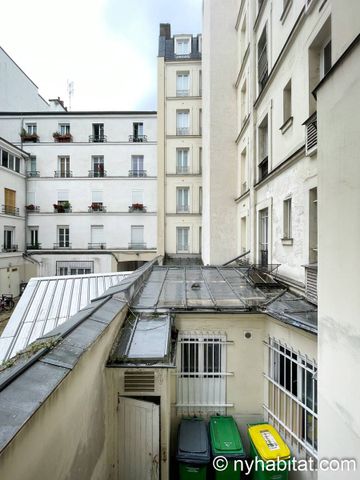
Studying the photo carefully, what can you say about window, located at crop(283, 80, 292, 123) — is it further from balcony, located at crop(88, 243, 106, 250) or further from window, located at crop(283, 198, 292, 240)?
balcony, located at crop(88, 243, 106, 250)

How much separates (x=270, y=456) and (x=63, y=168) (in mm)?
23596

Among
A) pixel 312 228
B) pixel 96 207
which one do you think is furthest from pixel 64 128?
pixel 312 228

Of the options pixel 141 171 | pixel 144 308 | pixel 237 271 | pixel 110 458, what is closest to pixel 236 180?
pixel 237 271

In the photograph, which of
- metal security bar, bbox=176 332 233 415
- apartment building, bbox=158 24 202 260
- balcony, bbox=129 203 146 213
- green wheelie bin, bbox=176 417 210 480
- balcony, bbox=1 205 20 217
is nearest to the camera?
green wheelie bin, bbox=176 417 210 480

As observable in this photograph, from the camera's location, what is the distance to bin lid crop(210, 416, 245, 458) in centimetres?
390

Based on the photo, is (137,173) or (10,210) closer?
(10,210)

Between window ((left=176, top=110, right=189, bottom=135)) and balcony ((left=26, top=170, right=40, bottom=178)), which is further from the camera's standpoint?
balcony ((left=26, top=170, right=40, bottom=178))

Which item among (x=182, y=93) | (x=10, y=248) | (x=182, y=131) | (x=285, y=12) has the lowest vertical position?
(x=10, y=248)

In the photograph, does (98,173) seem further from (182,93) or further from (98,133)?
(182,93)

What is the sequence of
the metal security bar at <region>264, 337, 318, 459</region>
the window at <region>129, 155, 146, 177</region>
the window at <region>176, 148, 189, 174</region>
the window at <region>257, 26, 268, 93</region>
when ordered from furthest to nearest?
1. the window at <region>129, 155, 146, 177</region>
2. the window at <region>176, 148, 189, 174</region>
3. the window at <region>257, 26, 268, 93</region>
4. the metal security bar at <region>264, 337, 318, 459</region>

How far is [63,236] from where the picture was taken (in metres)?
21.9

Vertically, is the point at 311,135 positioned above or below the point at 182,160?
below

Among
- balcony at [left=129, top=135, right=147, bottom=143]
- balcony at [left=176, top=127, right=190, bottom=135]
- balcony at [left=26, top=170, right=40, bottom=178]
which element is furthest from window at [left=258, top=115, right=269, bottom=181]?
balcony at [left=26, top=170, right=40, bottom=178]

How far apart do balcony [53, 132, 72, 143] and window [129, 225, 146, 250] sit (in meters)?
9.15
